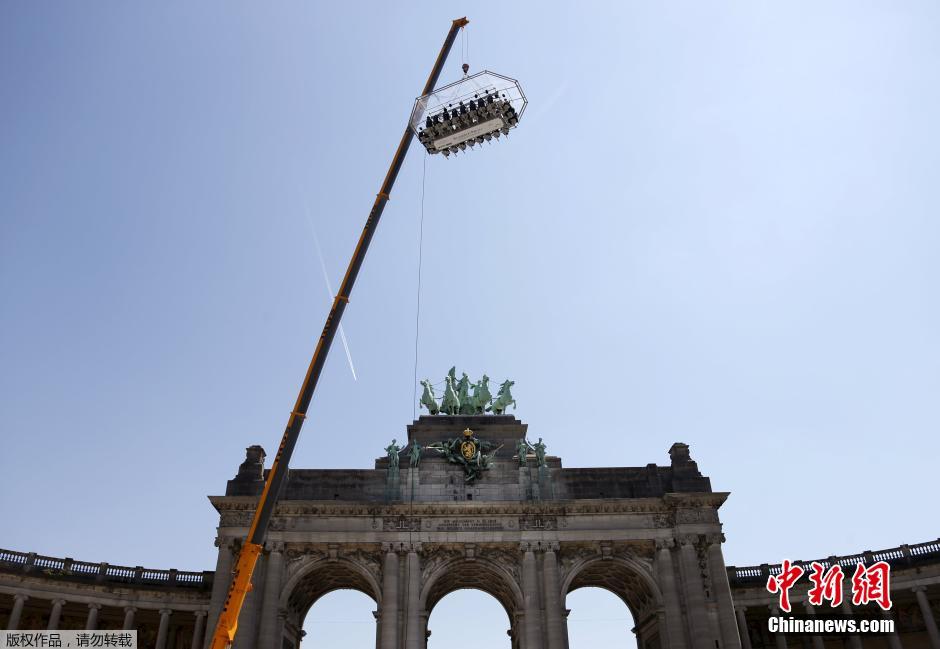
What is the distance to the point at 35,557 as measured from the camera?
52.9 meters

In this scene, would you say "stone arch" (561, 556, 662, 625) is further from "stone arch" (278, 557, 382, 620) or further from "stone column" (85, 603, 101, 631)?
"stone column" (85, 603, 101, 631)

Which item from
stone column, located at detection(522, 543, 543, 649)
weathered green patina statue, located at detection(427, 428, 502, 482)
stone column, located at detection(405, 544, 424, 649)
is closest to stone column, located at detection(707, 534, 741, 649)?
stone column, located at detection(522, 543, 543, 649)

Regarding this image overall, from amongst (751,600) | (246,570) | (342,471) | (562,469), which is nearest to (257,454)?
(342,471)

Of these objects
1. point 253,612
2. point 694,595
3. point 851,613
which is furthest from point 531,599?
point 851,613

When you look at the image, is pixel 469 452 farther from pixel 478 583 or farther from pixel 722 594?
pixel 722 594

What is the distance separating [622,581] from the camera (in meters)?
57.3

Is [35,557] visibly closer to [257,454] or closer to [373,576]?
[257,454]

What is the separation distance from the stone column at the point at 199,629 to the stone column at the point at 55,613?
9.62 metres

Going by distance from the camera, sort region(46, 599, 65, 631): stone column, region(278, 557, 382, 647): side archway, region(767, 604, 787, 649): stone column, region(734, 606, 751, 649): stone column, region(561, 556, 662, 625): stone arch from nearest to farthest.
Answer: region(46, 599, 65, 631): stone column → region(278, 557, 382, 647): side archway → region(561, 556, 662, 625): stone arch → region(734, 606, 751, 649): stone column → region(767, 604, 787, 649): stone column

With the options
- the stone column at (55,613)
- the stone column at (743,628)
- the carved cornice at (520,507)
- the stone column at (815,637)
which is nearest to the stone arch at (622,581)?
the carved cornice at (520,507)

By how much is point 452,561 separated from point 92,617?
27.6 meters

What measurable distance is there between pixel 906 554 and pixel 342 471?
4574 centimetres

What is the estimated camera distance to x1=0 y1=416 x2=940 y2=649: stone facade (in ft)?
163

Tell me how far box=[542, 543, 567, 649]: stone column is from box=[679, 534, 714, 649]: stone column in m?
9.15
